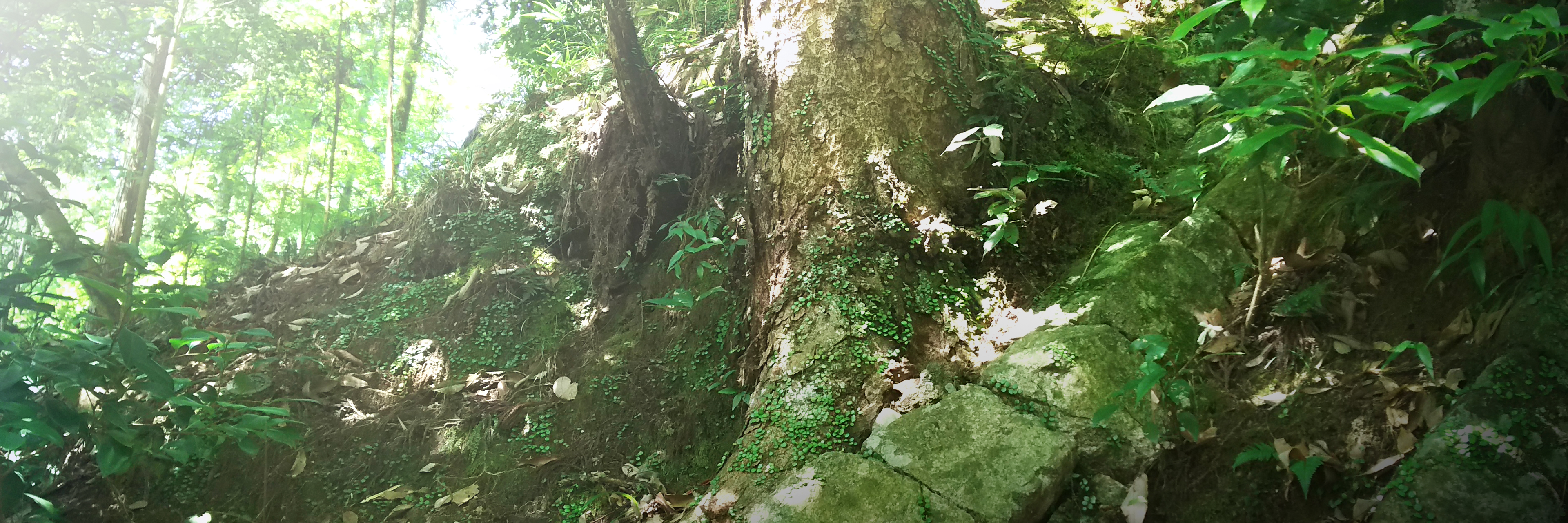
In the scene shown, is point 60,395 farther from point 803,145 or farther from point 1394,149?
point 1394,149

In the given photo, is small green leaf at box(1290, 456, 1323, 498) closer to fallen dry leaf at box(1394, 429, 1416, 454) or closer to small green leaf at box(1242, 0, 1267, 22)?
fallen dry leaf at box(1394, 429, 1416, 454)

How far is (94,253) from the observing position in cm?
284

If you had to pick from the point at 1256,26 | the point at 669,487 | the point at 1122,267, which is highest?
the point at 1256,26

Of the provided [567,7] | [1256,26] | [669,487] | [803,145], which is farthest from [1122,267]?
[567,7]

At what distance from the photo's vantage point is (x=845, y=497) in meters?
2.20

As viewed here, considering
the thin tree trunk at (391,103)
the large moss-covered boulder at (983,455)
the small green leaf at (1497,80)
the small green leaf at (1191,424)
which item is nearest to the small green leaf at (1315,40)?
the small green leaf at (1497,80)

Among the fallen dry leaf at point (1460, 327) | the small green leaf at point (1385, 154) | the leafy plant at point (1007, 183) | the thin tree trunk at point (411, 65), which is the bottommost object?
the fallen dry leaf at point (1460, 327)

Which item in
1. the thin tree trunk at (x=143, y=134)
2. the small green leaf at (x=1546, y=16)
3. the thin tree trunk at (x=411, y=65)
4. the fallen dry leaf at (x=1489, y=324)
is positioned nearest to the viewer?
the small green leaf at (x=1546, y=16)

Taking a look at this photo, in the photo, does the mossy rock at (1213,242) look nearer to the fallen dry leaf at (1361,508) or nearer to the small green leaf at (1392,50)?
the fallen dry leaf at (1361,508)

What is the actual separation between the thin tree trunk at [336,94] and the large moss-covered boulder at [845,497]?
7.95m

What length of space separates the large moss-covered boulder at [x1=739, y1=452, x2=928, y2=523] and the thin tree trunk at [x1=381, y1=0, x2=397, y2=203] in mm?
6131

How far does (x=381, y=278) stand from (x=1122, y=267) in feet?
16.0

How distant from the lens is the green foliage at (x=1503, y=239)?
177cm

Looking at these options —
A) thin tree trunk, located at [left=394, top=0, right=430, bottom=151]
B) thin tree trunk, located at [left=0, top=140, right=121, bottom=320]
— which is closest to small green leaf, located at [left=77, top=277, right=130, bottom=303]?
thin tree trunk, located at [left=0, top=140, right=121, bottom=320]
